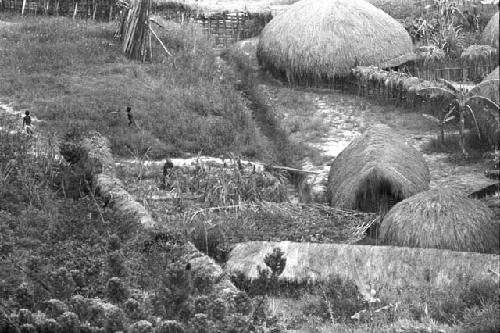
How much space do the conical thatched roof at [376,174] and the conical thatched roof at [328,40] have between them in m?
5.78

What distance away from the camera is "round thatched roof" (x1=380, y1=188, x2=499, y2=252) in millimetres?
11227

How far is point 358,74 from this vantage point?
62.4ft

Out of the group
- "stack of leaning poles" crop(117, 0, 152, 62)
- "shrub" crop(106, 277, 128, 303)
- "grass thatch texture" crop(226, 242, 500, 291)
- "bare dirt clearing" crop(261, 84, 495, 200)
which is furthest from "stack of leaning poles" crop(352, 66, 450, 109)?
"shrub" crop(106, 277, 128, 303)

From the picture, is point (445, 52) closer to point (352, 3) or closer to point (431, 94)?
point (352, 3)

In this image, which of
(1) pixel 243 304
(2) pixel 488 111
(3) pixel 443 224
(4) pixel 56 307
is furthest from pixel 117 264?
(2) pixel 488 111

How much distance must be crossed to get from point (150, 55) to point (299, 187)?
695 centimetres

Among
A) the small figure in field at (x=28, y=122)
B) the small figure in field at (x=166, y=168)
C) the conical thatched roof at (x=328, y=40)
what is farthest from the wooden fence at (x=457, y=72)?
the small figure in field at (x=28, y=122)

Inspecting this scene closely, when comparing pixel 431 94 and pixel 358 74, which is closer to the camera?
pixel 431 94

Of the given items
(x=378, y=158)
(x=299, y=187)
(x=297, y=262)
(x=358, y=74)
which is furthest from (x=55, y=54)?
(x=297, y=262)

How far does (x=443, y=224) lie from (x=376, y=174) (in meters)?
1.65

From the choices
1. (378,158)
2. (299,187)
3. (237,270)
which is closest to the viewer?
(237,270)

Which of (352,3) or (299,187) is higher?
(352,3)

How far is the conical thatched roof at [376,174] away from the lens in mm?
12836

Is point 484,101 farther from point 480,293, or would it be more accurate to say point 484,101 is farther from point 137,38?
point 137,38
